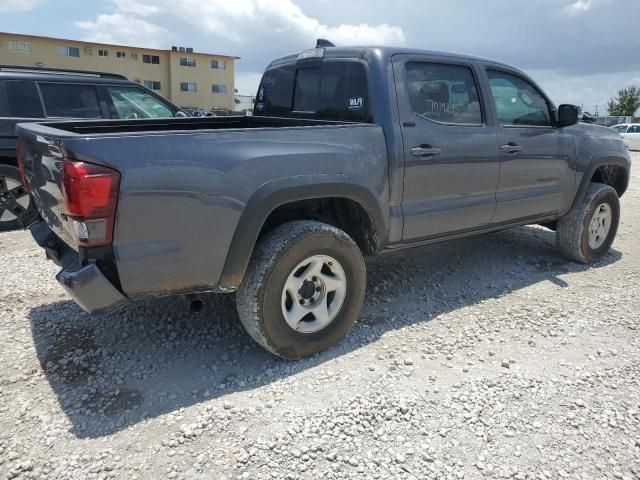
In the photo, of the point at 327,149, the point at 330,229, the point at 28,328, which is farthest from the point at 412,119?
the point at 28,328

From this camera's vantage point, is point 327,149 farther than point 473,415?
Yes

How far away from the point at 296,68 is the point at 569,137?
104 inches

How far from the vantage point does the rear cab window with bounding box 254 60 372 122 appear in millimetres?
3600

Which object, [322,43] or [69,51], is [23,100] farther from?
[69,51]

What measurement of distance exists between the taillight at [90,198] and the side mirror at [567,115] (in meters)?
3.93

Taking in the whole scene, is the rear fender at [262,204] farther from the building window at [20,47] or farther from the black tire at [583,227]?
the building window at [20,47]

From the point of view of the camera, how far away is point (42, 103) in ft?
20.8

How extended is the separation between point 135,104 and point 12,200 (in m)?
2.00

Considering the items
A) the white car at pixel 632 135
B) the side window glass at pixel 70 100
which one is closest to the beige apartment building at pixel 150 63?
the white car at pixel 632 135

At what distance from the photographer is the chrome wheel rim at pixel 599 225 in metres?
5.21

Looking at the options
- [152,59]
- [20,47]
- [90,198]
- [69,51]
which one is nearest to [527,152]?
[90,198]

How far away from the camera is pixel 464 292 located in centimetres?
440

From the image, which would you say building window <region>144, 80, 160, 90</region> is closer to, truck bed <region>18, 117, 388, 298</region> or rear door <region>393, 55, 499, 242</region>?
rear door <region>393, 55, 499, 242</region>

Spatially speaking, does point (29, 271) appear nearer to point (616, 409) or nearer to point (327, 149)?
point (327, 149)
